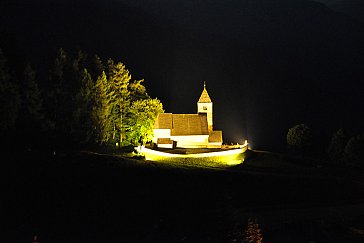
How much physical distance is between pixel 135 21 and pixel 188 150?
15903 cm

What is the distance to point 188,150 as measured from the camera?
52531 millimetres

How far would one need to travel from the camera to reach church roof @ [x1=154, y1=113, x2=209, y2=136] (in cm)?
5509

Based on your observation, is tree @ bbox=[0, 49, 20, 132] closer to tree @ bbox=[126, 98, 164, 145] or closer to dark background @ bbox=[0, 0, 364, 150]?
tree @ bbox=[126, 98, 164, 145]

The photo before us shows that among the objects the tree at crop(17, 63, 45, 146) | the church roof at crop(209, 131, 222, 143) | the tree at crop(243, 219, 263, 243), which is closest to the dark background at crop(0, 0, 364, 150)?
the church roof at crop(209, 131, 222, 143)

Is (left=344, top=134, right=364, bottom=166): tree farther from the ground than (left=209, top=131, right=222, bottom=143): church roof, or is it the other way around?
(left=209, top=131, right=222, bottom=143): church roof

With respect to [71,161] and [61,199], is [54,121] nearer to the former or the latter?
[71,161]

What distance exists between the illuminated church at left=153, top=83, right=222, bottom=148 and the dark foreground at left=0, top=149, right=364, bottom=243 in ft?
39.4

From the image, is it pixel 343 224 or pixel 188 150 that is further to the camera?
pixel 188 150

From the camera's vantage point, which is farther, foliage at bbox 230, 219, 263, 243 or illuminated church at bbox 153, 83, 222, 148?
illuminated church at bbox 153, 83, 222, 148

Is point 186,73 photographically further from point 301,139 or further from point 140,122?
Answer: point 140,122

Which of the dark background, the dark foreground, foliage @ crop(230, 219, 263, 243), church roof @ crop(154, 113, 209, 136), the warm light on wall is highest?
the dark background

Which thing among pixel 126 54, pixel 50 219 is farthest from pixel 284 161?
pixel 126 54

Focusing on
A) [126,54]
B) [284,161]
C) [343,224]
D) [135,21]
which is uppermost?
[135,21]

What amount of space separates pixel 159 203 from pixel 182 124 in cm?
2212
